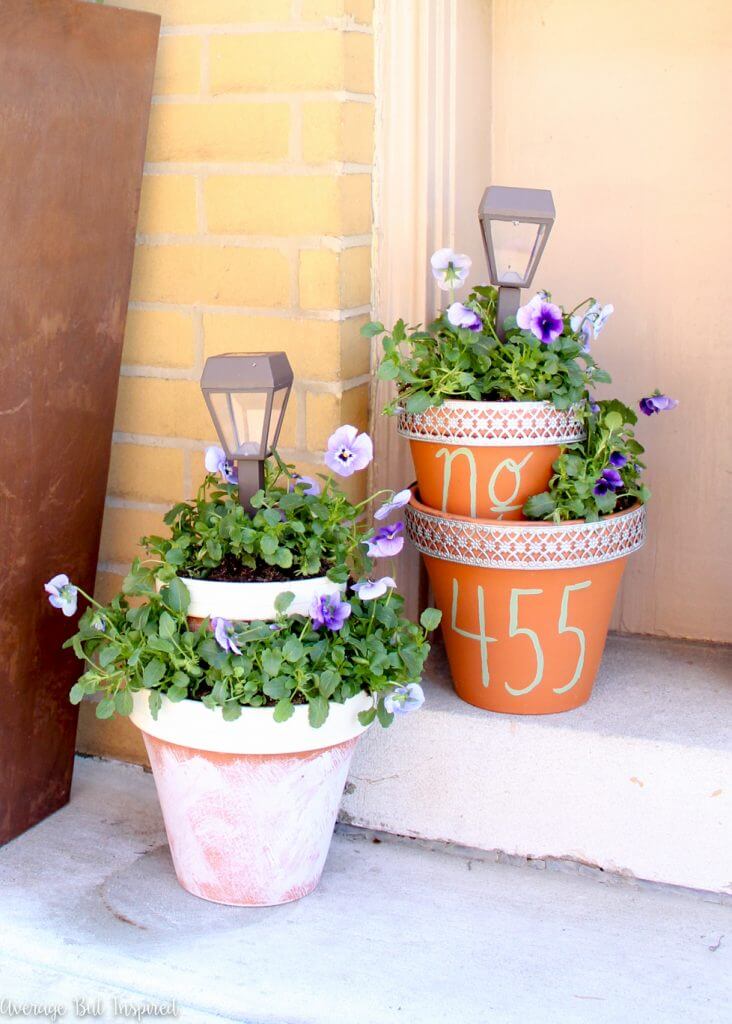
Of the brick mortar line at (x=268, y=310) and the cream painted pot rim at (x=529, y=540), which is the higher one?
the brick mortar line at (x=268, y=310)

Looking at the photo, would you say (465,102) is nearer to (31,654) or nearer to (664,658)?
(664,658)

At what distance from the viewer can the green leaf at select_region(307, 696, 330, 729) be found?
1.55 metres

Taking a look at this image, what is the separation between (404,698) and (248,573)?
266 mm

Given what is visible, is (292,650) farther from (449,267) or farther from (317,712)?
(449,267)

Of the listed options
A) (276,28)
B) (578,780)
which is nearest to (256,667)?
(578,780)

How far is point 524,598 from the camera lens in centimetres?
176

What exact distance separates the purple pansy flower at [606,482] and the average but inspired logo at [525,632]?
132 millimetres

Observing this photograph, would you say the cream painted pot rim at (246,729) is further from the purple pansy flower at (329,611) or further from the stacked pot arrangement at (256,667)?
the purple pansy flower at (329,611)

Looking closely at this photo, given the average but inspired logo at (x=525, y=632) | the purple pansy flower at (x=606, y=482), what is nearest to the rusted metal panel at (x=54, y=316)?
the average but inspired logo at (x=525, y=632)

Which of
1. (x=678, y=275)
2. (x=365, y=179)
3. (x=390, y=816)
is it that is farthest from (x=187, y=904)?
(x=678, y=275)

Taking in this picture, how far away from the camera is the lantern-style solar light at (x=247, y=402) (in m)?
1.59

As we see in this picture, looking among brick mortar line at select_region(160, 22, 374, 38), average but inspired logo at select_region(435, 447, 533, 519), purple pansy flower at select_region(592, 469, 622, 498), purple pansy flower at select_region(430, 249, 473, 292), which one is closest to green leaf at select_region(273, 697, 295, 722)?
average but inspired logo at select_region(435, 447, 533, 519)

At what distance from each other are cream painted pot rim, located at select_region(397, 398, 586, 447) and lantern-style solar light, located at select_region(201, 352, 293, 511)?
9.6 inches

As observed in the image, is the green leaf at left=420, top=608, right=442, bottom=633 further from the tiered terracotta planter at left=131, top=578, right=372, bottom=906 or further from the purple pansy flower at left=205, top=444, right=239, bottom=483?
the purple pansy flower at left=205, top=444, right=239, bottom=483
